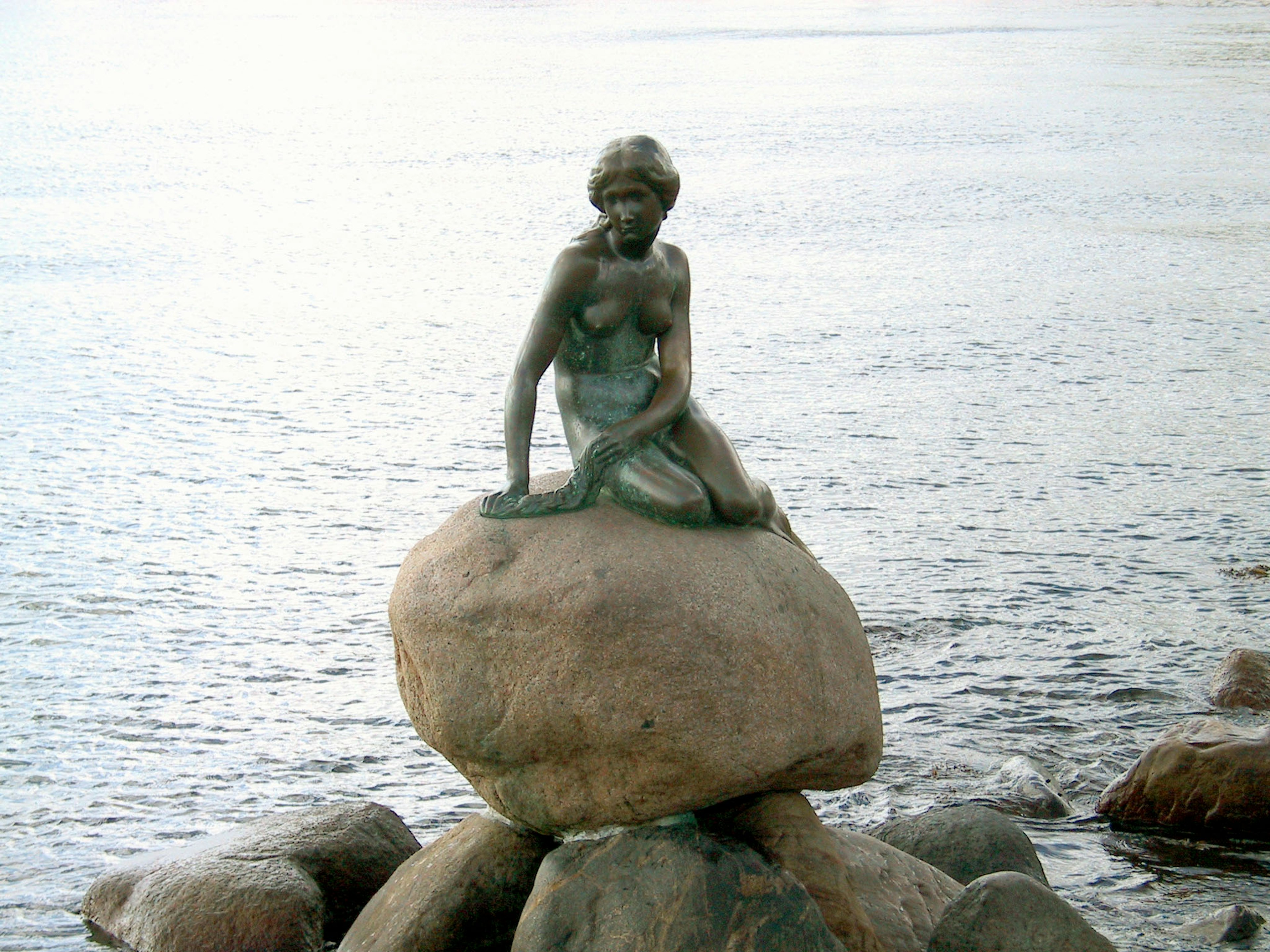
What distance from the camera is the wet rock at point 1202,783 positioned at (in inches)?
320

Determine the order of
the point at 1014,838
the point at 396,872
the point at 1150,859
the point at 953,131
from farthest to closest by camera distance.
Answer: the point at 953,131
the point at 1150,859
the point at 1014,838
the point at 396,872

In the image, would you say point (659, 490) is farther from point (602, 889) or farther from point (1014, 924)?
point (1014, 924)

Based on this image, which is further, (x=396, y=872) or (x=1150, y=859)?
(x=1150, y=859)

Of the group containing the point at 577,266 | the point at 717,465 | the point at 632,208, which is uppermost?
the point at 632,208

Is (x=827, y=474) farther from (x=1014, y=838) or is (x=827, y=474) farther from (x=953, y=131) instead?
(x=953, y=131)

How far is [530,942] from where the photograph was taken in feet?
19.9

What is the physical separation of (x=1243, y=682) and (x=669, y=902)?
5.12 metres

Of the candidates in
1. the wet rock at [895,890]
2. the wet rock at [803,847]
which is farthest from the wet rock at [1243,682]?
the wet rock at [803,847]

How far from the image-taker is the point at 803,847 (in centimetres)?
642

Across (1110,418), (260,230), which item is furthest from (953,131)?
(1110,418)

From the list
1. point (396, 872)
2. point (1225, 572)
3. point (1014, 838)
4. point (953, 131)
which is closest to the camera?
point (396, 872)

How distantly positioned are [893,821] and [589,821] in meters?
2.25

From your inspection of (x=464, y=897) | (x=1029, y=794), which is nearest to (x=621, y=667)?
(x=464, y=897)

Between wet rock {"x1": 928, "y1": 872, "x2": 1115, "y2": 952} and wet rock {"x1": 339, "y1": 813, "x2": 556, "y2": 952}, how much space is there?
1.64 meters
